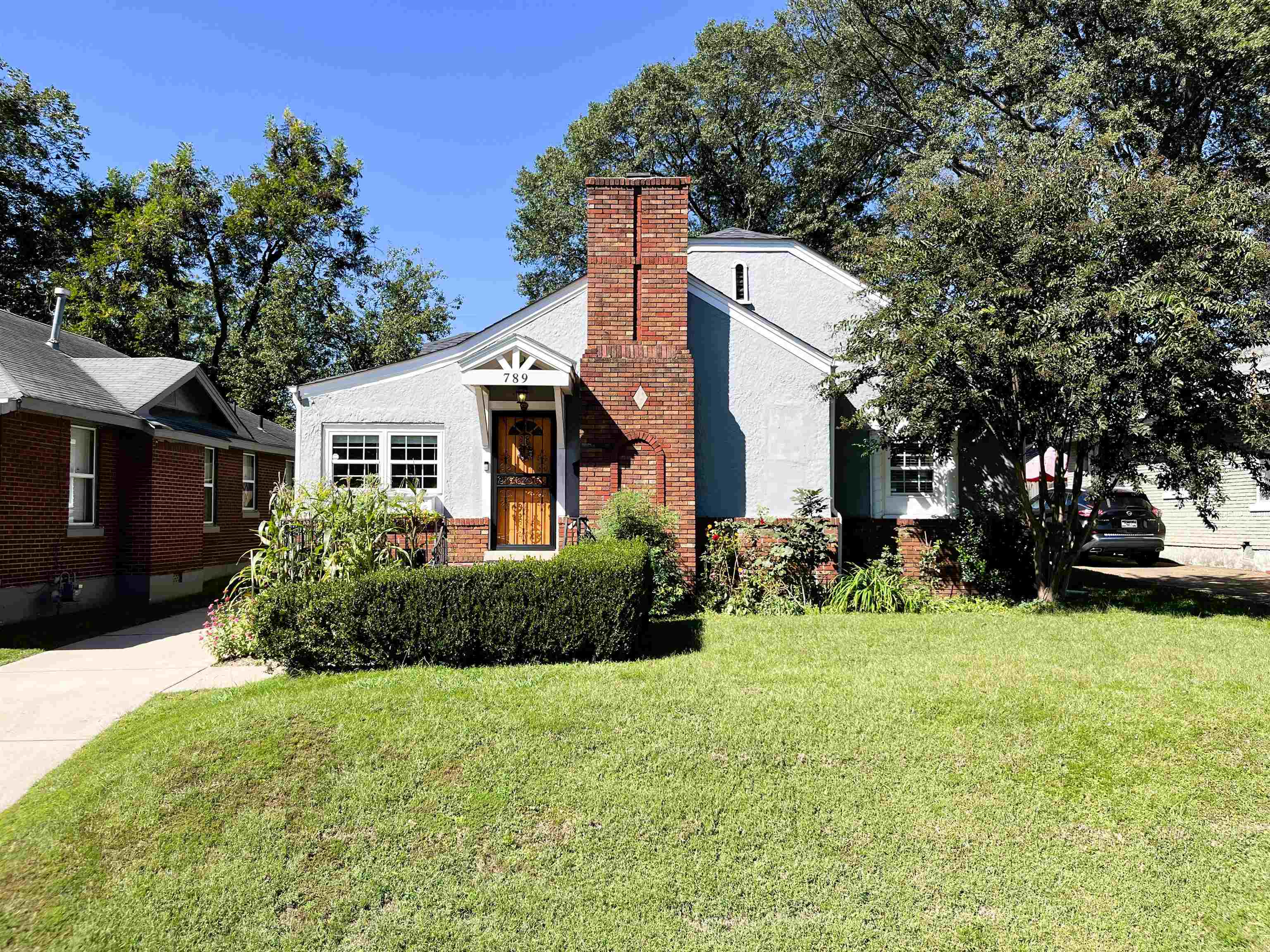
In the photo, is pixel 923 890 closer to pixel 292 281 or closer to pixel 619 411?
pixel 619 411

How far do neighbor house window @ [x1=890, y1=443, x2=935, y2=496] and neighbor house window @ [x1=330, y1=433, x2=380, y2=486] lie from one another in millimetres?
8253

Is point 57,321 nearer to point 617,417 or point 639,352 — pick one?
point 617,417

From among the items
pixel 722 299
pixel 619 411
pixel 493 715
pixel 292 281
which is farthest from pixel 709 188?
pixel 493 715

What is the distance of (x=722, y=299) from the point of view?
35.9ft

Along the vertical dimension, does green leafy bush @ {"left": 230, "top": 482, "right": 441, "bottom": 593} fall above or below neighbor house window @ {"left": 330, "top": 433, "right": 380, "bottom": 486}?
below

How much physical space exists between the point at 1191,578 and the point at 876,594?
29.1 ft

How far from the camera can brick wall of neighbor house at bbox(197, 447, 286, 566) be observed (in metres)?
14.5

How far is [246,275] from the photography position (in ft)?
86.3

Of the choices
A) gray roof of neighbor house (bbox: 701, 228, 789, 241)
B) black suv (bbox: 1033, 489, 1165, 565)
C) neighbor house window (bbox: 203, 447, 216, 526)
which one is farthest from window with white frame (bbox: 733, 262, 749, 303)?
neighbor house window (bbox: 203, 447, 216, 526)

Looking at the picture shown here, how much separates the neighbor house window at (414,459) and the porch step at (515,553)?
1400mm

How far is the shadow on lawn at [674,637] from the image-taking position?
7.17 m

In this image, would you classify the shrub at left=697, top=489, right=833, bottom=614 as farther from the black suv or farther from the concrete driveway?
the black suv

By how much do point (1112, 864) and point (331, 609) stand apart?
5.95 metres

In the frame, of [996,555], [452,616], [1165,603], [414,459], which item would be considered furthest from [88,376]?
[1165,603]
